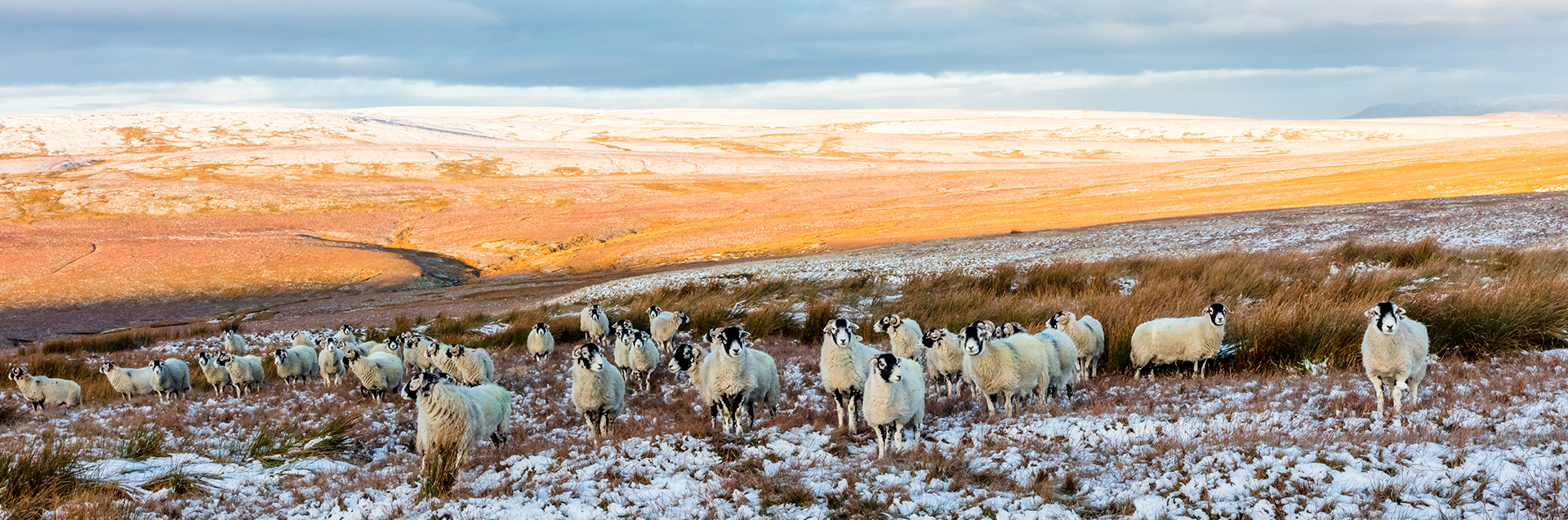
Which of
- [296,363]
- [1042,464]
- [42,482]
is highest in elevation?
[1042,464]

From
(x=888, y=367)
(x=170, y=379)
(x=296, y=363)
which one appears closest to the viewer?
(x=888, y=367)

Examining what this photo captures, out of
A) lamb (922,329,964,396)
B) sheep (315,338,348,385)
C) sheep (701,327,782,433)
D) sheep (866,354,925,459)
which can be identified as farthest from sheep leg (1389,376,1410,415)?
A: sheep (315,338,348,385)

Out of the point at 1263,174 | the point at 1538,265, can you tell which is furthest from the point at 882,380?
the point at 1263,174

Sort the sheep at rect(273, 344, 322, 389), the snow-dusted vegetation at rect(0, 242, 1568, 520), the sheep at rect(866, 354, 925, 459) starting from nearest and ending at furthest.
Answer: the snow-dusted vegetation at rect(0, 242, 1568, 520)
the sheep at rect(866, 354, 925, 459)
the sheep at rect(273, 344, 322, 389)

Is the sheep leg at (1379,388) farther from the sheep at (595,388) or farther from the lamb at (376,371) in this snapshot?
the lamb at (376,371)

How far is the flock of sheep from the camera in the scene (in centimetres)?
889

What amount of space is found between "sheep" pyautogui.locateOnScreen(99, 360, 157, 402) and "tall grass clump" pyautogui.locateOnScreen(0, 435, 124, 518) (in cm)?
881

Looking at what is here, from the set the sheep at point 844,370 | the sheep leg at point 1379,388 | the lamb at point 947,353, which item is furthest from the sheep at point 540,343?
the sheep leg at point 1379,388

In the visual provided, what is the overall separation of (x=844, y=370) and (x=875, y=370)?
123 centimetres

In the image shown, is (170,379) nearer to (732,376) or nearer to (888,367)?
(732,376)

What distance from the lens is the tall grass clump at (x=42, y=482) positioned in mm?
7715

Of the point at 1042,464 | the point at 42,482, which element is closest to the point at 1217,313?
the point at 1042,464

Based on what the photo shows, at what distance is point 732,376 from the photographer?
33.8 feet

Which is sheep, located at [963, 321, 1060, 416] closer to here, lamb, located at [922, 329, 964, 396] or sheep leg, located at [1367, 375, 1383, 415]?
lamb, located at [922, 329, 964, 396]
